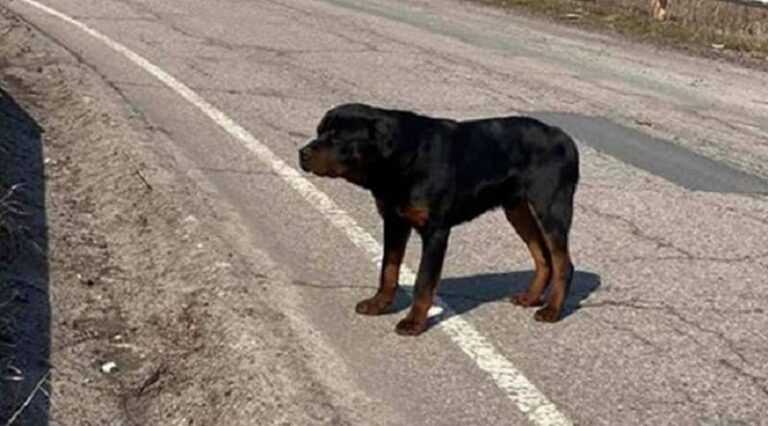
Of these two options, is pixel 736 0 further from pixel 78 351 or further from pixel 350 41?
pixel 78 351

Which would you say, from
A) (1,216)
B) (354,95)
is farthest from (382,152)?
(354,95)

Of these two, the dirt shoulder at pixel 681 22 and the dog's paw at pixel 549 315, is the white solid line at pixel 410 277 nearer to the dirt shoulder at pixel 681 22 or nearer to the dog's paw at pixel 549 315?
the dog's paw at pixel 549 315

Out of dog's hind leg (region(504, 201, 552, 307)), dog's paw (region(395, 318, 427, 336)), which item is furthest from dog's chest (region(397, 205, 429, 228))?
dog's hind leg (region(504, 201, 552, 307))

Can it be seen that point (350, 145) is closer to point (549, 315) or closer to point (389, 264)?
point (389, 264)

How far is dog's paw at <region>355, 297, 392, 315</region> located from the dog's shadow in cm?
9

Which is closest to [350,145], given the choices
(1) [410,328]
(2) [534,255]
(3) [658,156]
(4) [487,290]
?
(1) [410,328]

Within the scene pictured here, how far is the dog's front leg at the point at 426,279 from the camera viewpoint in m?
4.75

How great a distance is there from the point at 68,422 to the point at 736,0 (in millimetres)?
17653

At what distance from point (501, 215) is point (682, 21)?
13960 millimetres

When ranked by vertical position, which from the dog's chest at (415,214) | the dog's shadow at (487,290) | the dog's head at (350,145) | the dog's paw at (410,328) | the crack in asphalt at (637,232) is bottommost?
the crack in asphalt at (637,232)

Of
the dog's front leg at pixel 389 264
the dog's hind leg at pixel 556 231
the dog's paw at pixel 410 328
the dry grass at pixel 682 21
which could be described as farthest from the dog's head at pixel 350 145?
the dry grass at pixel 682 21

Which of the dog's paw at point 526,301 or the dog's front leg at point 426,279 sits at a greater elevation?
the dog's front leg at point 426,279

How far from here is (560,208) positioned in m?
5.07

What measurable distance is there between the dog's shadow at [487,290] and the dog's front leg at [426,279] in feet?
0.71
